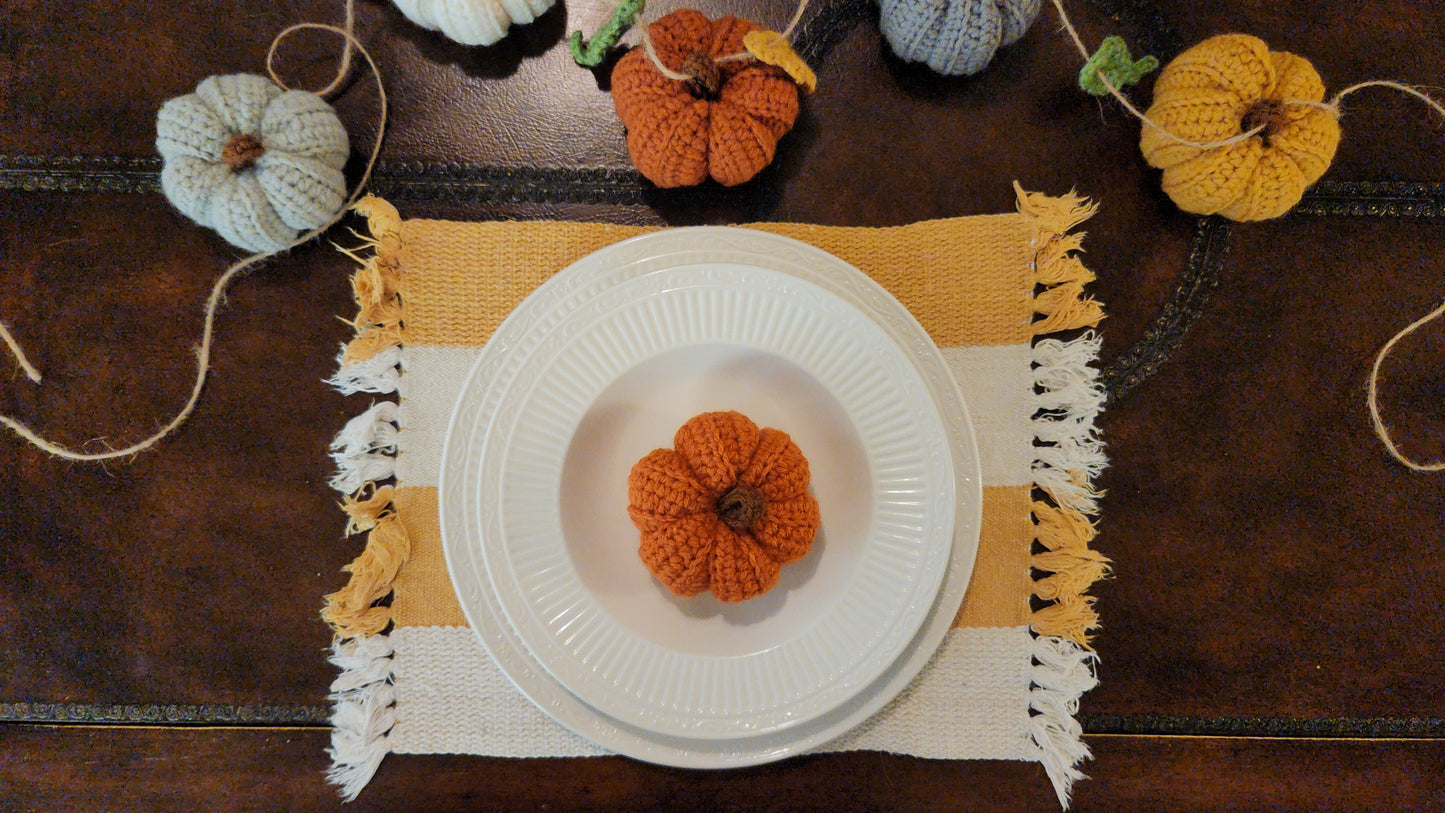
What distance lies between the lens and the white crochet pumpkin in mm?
797

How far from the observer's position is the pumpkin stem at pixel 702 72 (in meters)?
0.75

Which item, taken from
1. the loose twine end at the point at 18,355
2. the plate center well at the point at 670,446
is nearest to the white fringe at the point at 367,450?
the plate center well at the point at 670,446

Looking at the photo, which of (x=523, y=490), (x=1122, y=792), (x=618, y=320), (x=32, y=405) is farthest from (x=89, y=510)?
(x=1122, y=792)

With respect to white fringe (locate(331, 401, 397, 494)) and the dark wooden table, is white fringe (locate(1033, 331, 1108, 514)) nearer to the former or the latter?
the dark wooden table

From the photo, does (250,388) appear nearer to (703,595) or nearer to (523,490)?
(523,490)

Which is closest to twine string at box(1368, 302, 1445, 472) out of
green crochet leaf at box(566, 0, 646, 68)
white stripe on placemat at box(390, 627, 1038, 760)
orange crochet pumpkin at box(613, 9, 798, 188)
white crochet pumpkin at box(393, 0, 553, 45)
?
white stripe on placemat at box(390, 627, 1038, 760)

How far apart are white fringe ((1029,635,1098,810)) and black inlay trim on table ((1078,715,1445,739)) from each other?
0.04 metres

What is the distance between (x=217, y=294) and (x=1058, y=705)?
1.07 m

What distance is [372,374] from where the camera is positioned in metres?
0.85

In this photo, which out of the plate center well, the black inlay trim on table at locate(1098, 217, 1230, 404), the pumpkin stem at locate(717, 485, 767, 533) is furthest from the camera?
the black inlay trim on table at locate(1098, 217, 1230, 404)

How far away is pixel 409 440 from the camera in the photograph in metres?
0.85

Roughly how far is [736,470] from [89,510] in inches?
29.9

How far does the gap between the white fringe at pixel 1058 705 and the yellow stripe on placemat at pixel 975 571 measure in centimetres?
5

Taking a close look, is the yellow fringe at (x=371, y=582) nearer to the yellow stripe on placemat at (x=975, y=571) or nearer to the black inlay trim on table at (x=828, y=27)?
the yellow stripe on placemat at (x=975, y=571)
